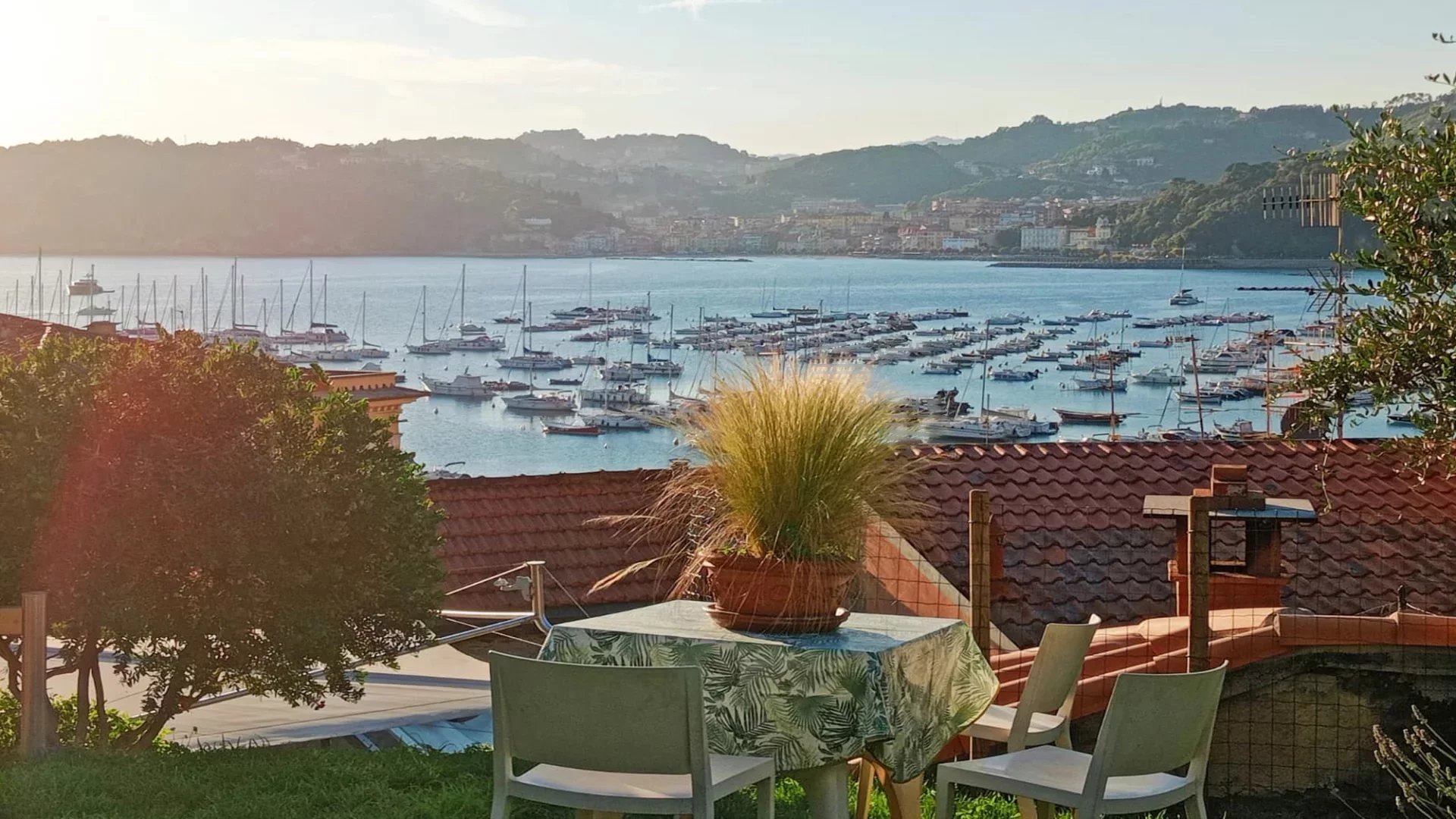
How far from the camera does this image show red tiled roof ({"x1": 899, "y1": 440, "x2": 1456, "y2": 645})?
31.5 feet

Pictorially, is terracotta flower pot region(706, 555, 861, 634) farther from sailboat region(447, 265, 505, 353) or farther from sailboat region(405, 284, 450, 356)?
sailboat region(447, 265, 505, 353)

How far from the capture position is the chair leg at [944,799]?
3.96 metres

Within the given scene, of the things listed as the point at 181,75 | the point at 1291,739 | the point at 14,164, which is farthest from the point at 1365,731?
the point at 14,164

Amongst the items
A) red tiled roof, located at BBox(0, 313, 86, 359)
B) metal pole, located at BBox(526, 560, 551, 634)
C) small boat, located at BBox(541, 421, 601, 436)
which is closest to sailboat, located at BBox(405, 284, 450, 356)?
small boat, located at BBox(541, 421, 601, 436)

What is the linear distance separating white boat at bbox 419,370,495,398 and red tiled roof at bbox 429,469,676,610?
223 ft

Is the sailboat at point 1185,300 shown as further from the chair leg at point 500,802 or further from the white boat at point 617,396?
the chair leg at point 500,802

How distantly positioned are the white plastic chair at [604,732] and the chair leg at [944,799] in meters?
0.71

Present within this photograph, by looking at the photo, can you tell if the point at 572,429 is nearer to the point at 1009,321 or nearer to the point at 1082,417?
the point at 1082,417

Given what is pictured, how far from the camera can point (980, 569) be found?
5371 millimetres

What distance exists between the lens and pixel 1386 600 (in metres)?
9.39

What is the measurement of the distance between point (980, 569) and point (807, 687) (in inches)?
69.3

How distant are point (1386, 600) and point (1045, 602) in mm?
2090

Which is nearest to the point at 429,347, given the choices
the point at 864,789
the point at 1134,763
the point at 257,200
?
the point at 257,200

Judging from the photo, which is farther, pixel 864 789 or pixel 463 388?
pixel 463 388
